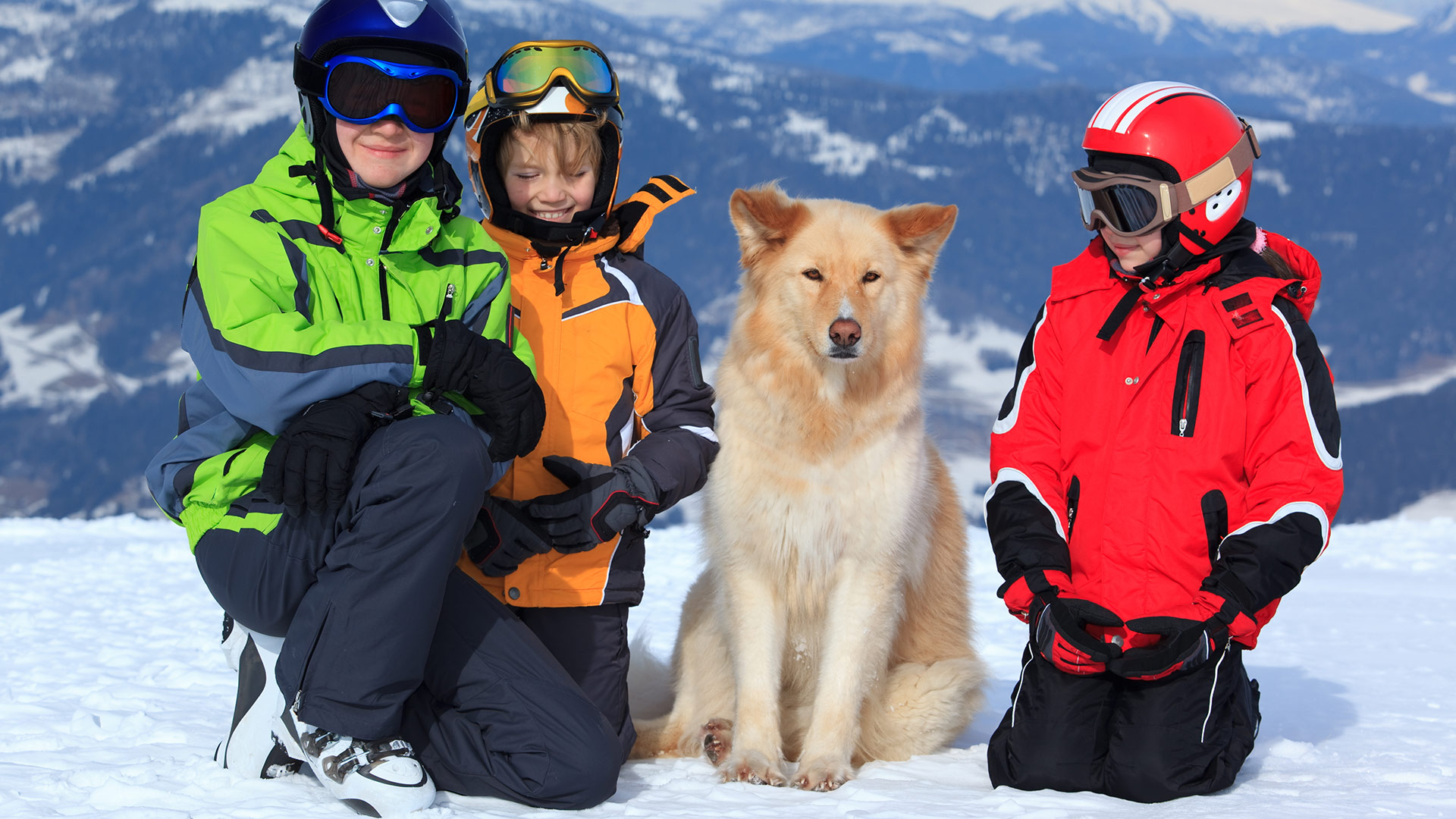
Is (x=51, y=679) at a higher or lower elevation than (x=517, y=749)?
lower

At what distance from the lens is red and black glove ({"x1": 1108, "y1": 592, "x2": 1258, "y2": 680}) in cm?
268

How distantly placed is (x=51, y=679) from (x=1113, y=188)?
14.1 ft

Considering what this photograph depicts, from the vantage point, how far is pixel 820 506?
321 centimetres

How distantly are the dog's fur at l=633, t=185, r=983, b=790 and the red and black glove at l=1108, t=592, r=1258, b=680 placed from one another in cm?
74

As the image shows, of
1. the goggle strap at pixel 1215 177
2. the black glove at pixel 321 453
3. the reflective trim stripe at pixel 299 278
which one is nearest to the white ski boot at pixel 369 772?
the black glove at pixel 321 453

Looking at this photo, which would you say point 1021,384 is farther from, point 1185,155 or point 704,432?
point 704,432

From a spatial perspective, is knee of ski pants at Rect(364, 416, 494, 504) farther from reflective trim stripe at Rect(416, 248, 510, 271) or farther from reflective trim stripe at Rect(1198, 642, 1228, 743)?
reflective trim stripe at Rect(1198, 642, 1228, 743)

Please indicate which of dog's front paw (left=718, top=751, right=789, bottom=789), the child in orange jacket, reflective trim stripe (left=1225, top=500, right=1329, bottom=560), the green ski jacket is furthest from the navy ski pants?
reflective trim stripe (left=1225, top=500, right=1329, bottom=560)

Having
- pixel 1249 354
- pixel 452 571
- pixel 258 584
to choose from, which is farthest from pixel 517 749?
pixel 1249 354

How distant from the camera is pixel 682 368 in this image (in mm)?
3354

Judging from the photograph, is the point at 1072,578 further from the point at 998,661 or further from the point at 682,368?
the point at 998,661

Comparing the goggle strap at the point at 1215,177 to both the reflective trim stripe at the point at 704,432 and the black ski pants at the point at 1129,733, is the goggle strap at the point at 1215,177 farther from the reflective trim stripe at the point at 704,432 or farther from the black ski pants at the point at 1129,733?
the reflective trim stripe at the point at 704,432

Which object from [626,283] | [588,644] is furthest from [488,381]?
[588,644]

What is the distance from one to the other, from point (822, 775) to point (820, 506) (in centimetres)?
79
